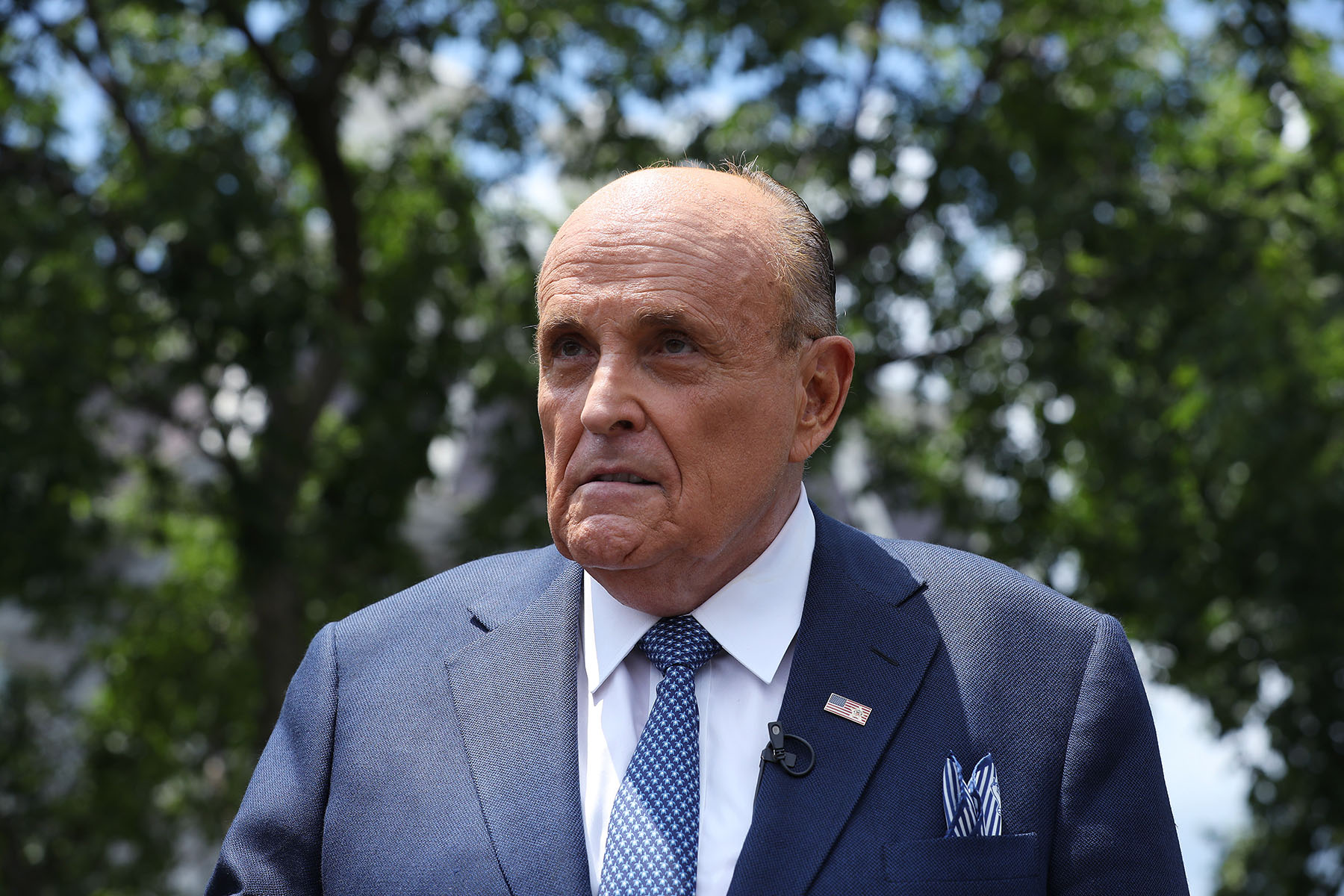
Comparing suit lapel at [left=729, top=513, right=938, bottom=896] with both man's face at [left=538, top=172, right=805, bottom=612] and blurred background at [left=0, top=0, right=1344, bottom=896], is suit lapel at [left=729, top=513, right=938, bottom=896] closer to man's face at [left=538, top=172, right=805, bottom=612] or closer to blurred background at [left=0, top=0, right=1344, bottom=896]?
man's face at [left=538, top=172, right=805, bottom=612]

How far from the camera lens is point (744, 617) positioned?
2145 mm

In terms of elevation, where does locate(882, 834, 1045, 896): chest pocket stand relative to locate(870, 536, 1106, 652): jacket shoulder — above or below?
below

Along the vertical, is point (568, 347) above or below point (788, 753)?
above

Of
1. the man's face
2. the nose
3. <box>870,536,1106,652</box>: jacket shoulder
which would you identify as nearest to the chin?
the man's face

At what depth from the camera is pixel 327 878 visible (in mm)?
2066

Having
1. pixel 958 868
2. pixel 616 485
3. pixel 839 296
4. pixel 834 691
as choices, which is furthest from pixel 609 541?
pixel 839 296

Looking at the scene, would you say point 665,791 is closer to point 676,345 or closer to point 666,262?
point 676,345

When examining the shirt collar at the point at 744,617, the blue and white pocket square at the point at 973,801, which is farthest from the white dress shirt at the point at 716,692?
the blue and white pocket square at the point at 973,801

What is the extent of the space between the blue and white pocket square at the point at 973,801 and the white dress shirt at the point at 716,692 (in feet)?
0.88

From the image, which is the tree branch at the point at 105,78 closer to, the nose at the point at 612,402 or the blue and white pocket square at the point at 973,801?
the nose at the point at 612,402

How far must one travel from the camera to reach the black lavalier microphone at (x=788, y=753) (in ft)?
6.51

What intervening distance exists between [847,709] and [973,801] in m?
0.22

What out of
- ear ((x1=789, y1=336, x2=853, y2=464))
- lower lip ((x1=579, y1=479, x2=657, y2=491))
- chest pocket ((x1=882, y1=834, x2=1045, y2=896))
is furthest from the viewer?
ear ((x1=789, y1=336, x2=853, y2=464))

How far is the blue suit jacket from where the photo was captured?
195cm
